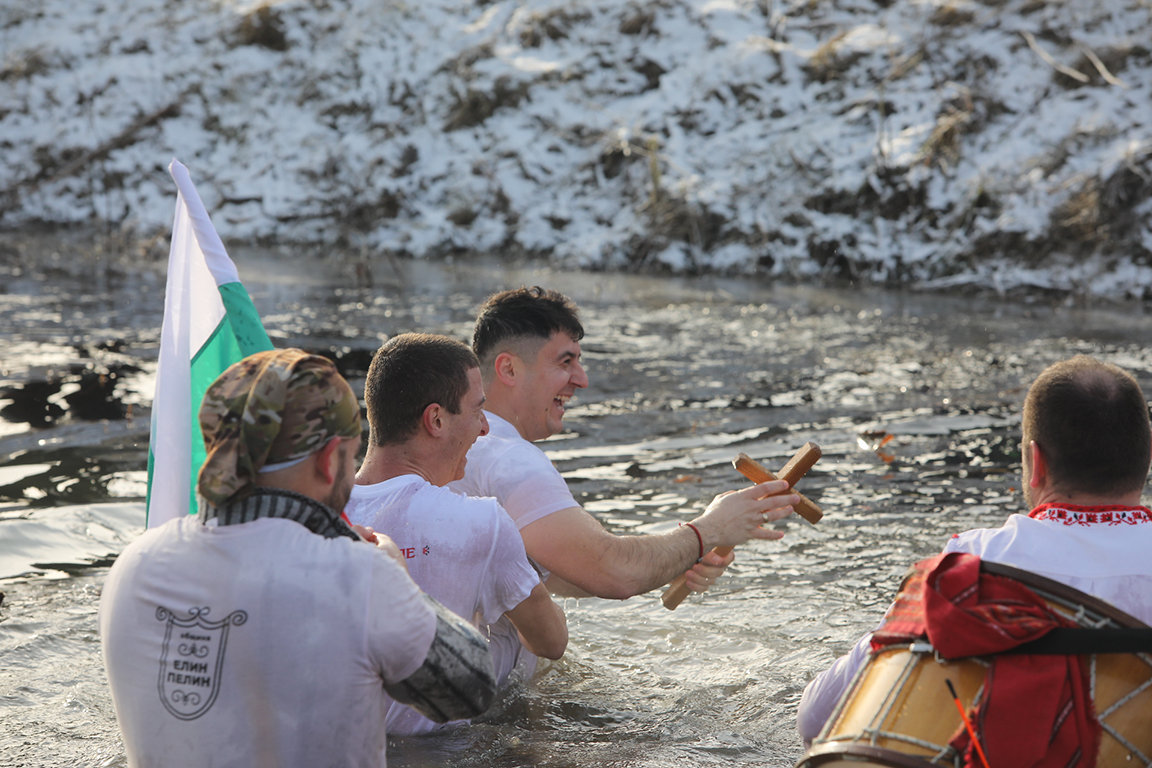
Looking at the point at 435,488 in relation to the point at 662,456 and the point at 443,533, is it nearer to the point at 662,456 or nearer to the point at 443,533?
the point at 443,533

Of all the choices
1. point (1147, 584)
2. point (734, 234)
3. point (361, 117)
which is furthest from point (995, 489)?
point (361, 117)

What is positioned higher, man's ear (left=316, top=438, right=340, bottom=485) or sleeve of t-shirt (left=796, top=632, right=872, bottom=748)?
man's ear (left=316, top=438, right=340, bottom=485)

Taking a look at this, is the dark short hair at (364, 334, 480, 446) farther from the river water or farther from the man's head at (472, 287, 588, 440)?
the river water

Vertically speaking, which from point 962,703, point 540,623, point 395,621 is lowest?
point 540,623

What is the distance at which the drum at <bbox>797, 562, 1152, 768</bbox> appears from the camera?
2.28 meters

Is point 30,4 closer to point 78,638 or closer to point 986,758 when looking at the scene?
point 78,638

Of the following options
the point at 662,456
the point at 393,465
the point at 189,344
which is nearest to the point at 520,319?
the point at 393,465

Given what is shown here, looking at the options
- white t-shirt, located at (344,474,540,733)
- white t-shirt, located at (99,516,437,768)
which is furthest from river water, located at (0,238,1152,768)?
white t-shirt, located at (99,516,437,768)

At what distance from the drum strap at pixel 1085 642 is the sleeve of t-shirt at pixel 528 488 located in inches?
69.7

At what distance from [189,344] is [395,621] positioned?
1.37 meters

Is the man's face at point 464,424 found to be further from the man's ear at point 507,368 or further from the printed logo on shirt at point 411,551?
the man's ear at point 507,368

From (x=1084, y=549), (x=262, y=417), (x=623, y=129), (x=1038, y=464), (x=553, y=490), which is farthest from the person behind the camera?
(x=623, y=129)

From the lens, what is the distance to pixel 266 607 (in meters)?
2.20

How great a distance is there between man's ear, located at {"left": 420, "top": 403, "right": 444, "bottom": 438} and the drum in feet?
4.85
